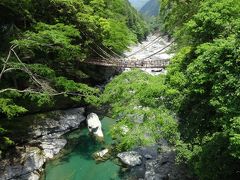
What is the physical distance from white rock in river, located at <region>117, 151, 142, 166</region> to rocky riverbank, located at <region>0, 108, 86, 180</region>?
252 centimetres

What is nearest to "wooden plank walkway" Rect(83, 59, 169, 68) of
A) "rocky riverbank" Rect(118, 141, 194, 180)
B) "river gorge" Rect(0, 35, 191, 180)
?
"river gorge" Rect(0, 35, 191, 180)

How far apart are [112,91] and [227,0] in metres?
4.71

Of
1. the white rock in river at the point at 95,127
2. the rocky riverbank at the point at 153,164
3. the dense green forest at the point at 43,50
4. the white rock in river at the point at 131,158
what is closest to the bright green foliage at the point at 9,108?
the dense green forest at the point at 43,50

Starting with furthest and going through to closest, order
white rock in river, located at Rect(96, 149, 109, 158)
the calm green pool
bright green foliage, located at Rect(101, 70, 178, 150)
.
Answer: white rock in river, located at Rect(96, 149, 109, 158) < the calm green pool < bright green foliage, located at Rect(101, 70, 178, 150)

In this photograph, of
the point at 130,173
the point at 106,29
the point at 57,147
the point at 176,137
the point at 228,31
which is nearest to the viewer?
the point at 228,31

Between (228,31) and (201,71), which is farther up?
(228,31)

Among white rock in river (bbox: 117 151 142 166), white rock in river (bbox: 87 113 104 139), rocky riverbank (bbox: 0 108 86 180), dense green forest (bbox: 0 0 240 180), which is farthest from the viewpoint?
white rock in river (bbox: 87 113 104 139)

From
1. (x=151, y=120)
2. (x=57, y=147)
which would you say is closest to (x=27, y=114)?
(x=57, y=147)

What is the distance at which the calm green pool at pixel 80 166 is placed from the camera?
10781mm

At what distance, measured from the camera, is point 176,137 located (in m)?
9.26

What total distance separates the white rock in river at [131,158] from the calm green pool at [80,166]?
1.21 feet

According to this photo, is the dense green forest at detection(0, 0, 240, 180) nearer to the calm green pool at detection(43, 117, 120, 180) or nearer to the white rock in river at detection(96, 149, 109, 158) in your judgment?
the calm green pool at detection(43, 117, 120, 180)

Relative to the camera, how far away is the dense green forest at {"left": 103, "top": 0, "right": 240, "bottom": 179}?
21.5ft

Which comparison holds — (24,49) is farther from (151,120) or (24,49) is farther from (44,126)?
(151,120)
